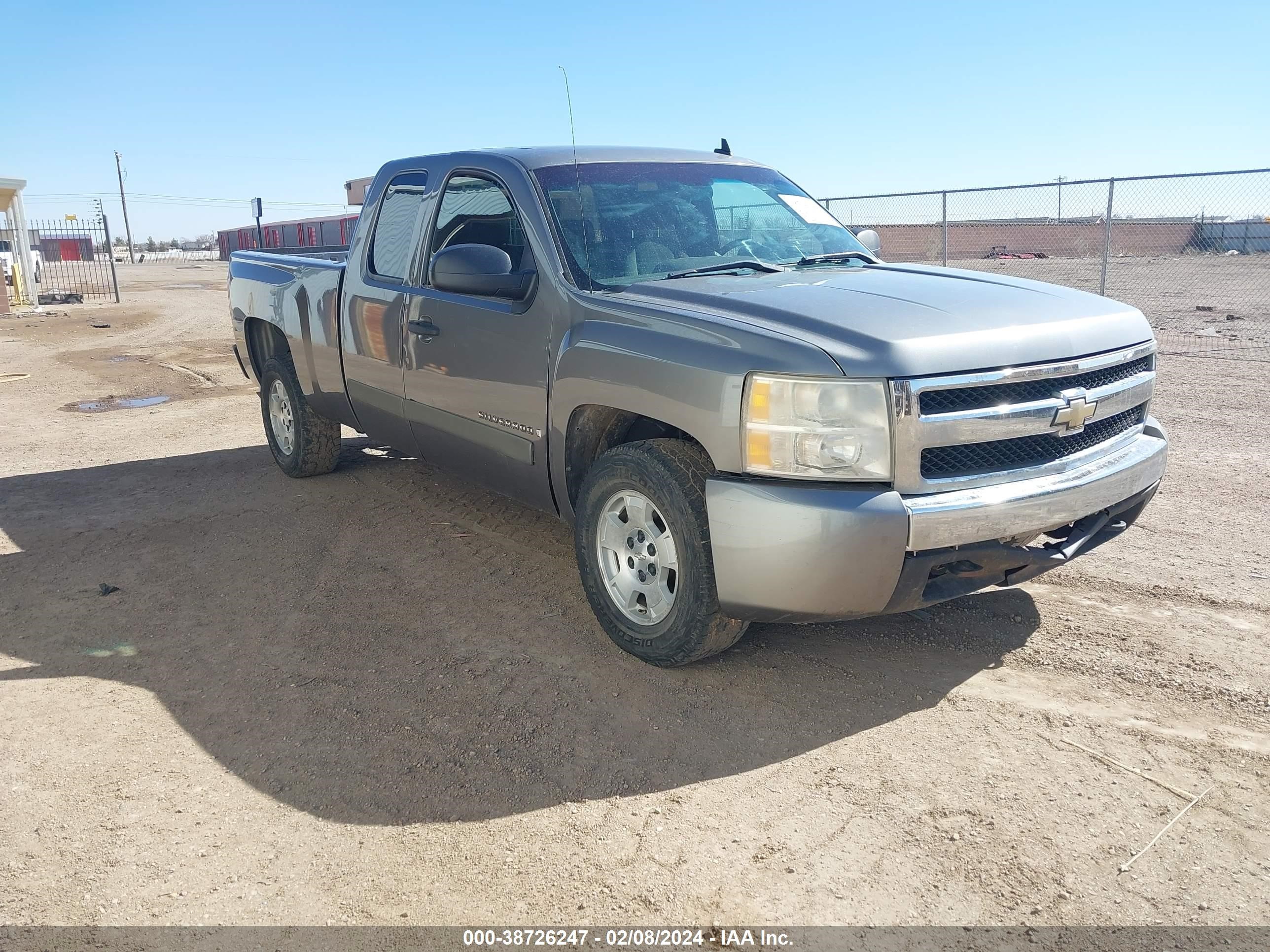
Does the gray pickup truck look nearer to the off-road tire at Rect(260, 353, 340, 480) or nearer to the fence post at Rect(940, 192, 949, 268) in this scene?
the off-road tire at Rect(260, 353, 340, 480)

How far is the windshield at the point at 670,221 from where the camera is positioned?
423 cm

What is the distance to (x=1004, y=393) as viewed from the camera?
3320mm

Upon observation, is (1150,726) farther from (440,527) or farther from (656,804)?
(440,527)

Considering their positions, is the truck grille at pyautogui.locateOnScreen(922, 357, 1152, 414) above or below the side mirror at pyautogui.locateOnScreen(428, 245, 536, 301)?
below

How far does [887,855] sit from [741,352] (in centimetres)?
159

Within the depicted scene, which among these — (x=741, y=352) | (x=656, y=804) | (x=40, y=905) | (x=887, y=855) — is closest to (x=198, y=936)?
(x=40, y=905)

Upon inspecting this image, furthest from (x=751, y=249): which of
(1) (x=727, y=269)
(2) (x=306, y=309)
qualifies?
(2) (x=306, y=309)

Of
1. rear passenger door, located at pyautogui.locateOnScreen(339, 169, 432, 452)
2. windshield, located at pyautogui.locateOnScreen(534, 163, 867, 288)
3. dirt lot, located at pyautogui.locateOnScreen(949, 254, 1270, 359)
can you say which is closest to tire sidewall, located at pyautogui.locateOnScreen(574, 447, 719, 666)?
windshield, located at pyautogui.locateOnScreen(534, 163, 867, 288)

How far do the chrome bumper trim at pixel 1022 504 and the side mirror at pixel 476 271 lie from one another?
1.92 m

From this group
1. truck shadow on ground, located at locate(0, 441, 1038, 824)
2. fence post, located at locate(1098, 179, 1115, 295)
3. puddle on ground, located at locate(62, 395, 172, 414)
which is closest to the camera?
truck shadow on ground, located at locate(0, 441, 1038, 824)

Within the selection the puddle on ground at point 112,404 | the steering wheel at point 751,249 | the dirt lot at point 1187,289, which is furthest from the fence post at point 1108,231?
the puddle on ground at point 112,404

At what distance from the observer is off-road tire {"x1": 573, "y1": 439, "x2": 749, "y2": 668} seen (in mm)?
3482

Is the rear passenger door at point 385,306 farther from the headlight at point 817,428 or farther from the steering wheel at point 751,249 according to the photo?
the headlight at point 817,428

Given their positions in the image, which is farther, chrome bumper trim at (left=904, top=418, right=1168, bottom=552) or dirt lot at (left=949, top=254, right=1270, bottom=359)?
dirt lot at (left=949, top=254, right=1270, bottom=359)
